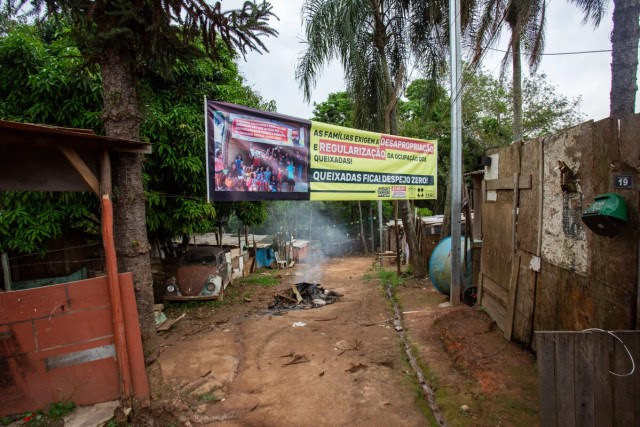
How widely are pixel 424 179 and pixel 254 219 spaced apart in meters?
6.63

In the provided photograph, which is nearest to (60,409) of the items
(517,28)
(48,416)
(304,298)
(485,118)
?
(48,416)

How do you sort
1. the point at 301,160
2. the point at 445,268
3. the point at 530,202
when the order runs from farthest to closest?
the point at 445,268, the point at 301,160, the point at 530,202

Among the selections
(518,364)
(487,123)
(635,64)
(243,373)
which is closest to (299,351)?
(243,373)

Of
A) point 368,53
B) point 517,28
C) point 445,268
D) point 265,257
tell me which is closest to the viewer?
point 445,268

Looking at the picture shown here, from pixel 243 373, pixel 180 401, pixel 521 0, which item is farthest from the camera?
pixel 521 0

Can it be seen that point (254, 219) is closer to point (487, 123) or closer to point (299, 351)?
point (299, 351)

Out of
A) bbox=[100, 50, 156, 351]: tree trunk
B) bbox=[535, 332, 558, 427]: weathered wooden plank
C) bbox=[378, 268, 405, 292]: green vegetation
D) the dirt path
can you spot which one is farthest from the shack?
bbox=[378, 268, 405, 292]: green vegetation

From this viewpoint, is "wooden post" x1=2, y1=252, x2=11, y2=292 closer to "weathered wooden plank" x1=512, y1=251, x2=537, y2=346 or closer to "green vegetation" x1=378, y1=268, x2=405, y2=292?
"weathered wooden plank" x1=512, y1=251, x2=537, y2=346

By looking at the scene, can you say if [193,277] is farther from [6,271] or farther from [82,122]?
[82,122]

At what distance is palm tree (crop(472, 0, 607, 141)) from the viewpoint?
9.68 m

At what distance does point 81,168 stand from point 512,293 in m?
5.47

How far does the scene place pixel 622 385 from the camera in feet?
7.83

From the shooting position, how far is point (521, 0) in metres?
9.10

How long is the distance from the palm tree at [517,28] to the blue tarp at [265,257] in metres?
12.4
